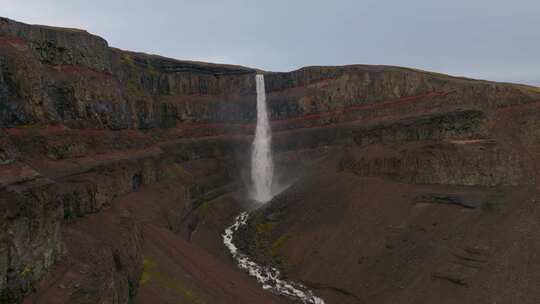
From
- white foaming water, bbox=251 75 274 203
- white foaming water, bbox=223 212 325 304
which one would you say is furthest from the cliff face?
white foaming water, bbox=223 212 325 304

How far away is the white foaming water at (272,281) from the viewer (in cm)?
3102

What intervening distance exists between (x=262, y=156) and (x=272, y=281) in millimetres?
31887

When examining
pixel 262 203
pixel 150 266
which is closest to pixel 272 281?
pixel 150 266

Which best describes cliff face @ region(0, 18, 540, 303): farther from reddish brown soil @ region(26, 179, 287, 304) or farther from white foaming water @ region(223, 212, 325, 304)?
white foaming water @ region(223, 212, 325, 304)

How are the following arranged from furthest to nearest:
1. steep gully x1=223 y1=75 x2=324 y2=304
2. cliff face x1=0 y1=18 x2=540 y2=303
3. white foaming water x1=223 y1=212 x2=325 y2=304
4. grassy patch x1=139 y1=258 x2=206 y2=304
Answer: steep gully x1=223 y1=75 x2=324 y2=304 → white foaming water x1=223 y1=212 x2=325 y2=304 → grassy patch x1=139 y1=258 x2=206 y2=304 → cliff face x1=0 y1=18 x2=540 y2=303

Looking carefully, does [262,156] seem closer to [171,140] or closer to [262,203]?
[262,203]

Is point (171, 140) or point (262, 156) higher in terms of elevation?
point (171, 140)

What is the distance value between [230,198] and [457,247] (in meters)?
32.4

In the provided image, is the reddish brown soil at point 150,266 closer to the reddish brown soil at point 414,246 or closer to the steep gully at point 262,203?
the steep gully at point 262,203

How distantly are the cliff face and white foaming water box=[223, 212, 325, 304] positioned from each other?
2.11 meters

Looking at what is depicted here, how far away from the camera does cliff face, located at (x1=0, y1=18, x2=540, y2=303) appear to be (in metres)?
18.0

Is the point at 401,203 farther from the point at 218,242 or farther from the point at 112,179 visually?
the point at 112,179

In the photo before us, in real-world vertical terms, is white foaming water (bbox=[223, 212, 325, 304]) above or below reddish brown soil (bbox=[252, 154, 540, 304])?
below

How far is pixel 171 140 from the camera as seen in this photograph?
6062 centimetres
